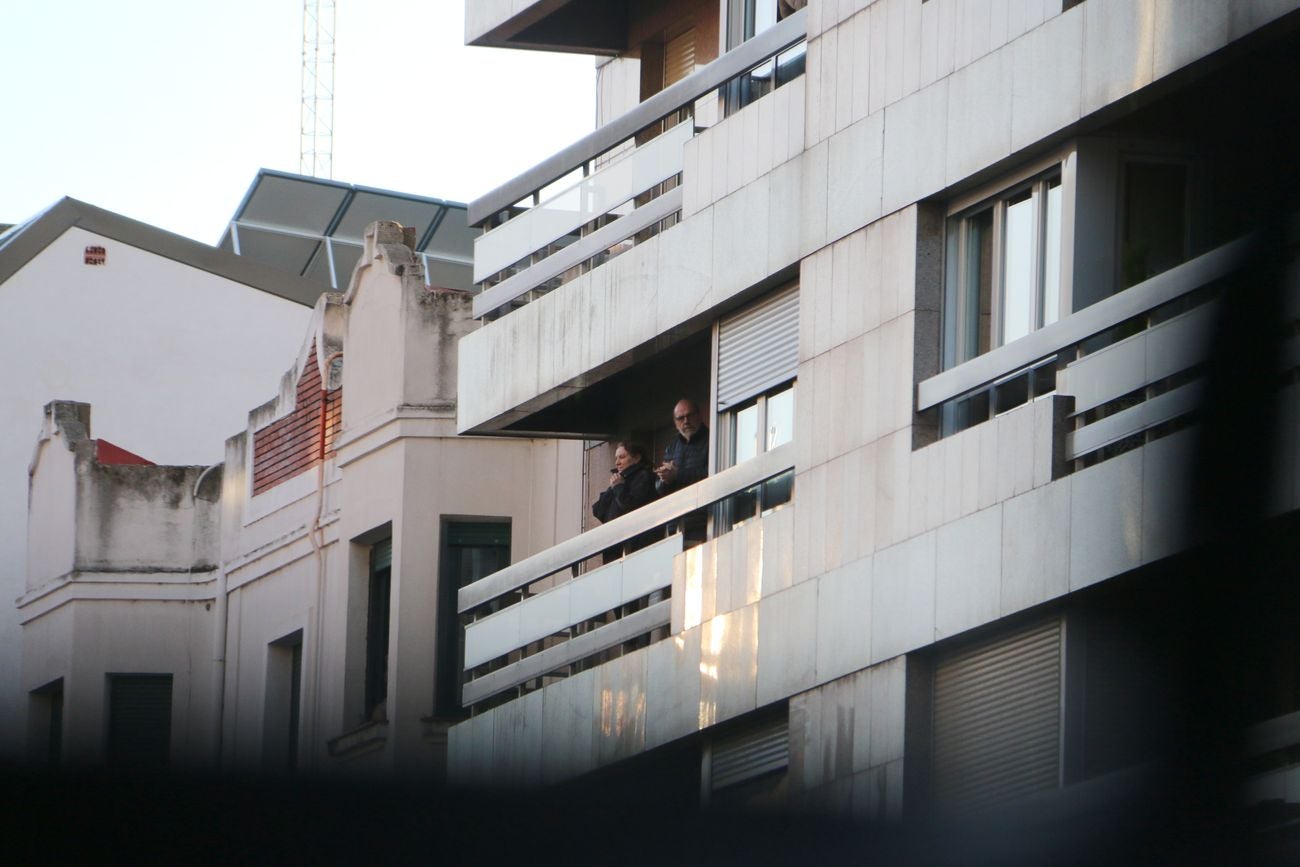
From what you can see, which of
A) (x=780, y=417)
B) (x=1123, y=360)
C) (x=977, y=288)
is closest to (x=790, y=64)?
(x=780, y=417)

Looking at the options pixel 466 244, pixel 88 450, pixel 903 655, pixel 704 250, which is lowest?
pixel 903 655

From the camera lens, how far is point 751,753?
21.3 m

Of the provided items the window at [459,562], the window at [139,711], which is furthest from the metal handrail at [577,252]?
the window at [139,711]

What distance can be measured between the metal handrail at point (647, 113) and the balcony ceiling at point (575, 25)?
6.85ft

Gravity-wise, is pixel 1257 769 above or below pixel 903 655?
below

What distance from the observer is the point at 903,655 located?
19078 mm

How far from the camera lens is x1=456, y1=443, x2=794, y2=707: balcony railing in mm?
22469

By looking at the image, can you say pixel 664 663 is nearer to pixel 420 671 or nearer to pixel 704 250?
pixel 704 250

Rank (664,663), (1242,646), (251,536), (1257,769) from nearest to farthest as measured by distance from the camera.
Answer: (1257,769), (1242,646), (664,663), (251,536)

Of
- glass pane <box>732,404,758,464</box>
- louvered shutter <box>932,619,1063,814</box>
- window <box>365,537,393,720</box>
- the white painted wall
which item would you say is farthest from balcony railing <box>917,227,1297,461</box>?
the white painted wall

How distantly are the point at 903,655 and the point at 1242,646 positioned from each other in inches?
110

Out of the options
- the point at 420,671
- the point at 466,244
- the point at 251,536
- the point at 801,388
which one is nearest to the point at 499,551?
the point at 420,671

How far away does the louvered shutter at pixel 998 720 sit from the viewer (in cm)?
1781

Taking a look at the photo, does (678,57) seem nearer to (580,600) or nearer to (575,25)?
(575,25)
